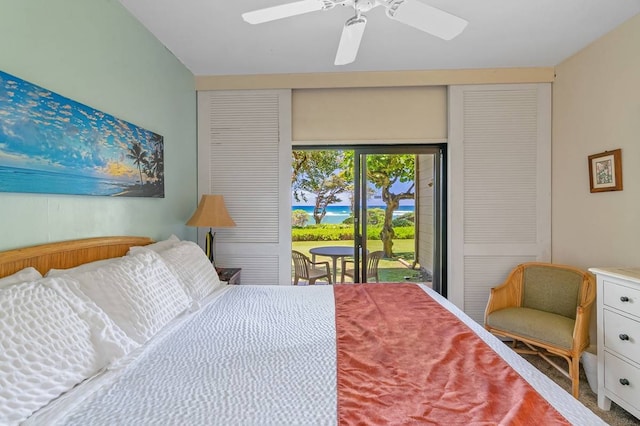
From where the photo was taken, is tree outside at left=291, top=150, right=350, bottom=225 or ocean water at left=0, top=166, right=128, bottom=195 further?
tree outside at left=291, top=150, right=350, bottom=225

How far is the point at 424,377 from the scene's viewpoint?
0.99m

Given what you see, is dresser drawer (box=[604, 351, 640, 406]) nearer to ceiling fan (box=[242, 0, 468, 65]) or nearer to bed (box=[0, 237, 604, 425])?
bed (box=[0, 237, 604, 425])

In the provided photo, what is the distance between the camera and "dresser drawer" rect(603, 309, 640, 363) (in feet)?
5.47

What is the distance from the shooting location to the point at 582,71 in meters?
2.48

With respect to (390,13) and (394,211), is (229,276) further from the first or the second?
(390,13)

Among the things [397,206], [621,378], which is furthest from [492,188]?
[621,378]

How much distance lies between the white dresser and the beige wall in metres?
0.42

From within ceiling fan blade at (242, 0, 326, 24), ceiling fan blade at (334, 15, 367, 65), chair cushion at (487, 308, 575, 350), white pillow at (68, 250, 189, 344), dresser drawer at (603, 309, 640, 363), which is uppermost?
ceiling fan blade at (242, 0, 326, 24)

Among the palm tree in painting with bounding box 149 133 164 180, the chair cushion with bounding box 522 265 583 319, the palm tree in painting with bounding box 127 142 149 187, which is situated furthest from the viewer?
the chair cushion with bounding box 522 265 583 319

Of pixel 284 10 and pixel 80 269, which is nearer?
pixel 80 269

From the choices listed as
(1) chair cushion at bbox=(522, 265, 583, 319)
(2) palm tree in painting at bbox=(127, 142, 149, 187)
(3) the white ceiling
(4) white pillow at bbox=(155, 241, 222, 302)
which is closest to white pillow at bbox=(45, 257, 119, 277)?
(4) white pillow at bbox=(155, 241, 222, 302)

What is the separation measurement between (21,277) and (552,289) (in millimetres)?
3418

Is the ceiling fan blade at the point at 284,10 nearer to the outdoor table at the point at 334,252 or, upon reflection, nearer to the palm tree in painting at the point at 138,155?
the palm tree in painting at the point at 138,155

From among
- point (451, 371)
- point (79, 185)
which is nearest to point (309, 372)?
point (451, 371)
